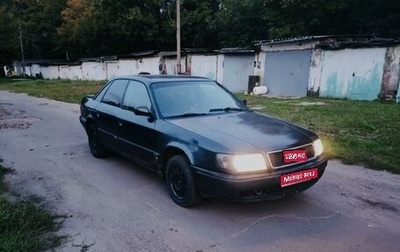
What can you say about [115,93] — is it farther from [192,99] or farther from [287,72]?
[287,72]

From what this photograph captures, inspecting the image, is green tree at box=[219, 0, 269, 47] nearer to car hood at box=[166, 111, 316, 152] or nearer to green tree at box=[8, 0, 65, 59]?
car hood at box=[166, 111, 316, 152]

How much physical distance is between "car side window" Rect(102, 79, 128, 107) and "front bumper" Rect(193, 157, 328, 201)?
2324 mm

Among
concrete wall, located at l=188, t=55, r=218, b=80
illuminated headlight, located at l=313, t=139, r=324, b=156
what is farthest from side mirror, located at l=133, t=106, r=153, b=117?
concrete wall, located at l=188, t=55, r=218, b=80

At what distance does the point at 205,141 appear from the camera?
12.6 ft

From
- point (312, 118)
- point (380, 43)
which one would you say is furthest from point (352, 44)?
point (312, 118)

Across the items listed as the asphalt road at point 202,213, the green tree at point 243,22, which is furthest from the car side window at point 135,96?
the green tree at point 243,22

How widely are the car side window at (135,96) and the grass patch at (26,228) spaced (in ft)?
6.05

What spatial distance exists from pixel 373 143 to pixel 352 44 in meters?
9.74

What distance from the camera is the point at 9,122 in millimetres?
10500

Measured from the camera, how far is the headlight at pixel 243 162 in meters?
3.61

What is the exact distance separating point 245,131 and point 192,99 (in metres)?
1.13

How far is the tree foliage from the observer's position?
76.7ft

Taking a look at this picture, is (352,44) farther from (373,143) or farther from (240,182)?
(240,182)

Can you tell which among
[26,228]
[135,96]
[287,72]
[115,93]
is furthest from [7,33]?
[26,228]
